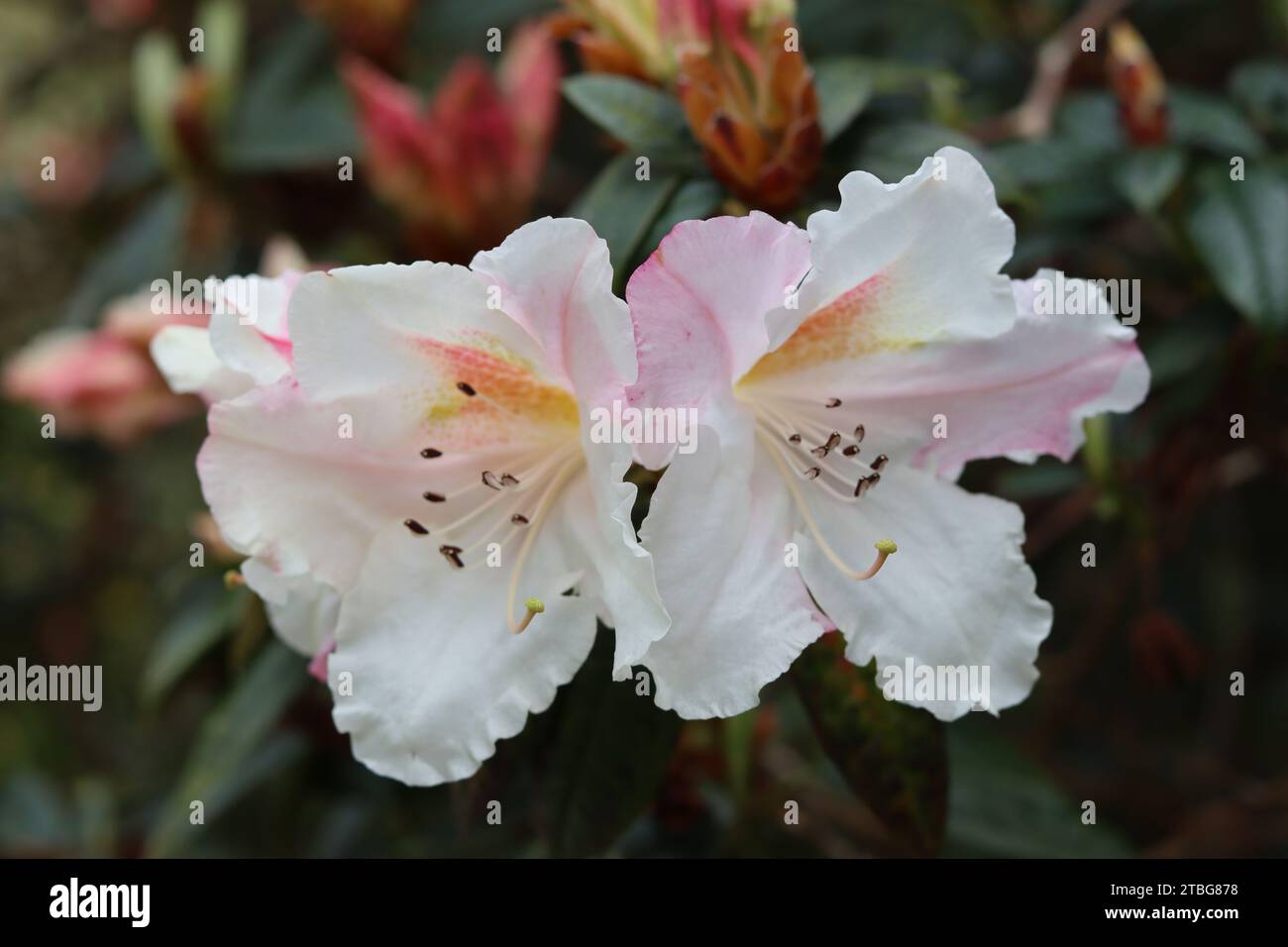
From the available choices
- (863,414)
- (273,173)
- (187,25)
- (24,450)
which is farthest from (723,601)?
(24,450)

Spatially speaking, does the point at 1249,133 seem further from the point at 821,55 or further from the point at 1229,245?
the point at 821,55

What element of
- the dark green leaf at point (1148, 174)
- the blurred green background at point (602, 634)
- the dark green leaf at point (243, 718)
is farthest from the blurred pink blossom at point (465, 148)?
the dark green leaf at point (1148, 174)

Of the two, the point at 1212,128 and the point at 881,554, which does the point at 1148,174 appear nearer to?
the point at 1212,128

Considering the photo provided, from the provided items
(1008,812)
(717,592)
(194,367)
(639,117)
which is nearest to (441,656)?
(717,592)

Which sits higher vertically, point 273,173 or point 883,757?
point 273,173

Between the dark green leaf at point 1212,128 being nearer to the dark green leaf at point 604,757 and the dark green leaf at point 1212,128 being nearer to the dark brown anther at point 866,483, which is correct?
the dark brown anther at point 866,483

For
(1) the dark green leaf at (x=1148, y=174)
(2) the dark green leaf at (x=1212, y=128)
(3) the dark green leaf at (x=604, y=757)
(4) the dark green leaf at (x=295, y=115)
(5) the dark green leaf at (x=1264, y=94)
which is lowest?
(3) the dark green leaf at (x=604, y=757)

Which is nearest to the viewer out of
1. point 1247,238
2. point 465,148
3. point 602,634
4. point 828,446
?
point 828,446
